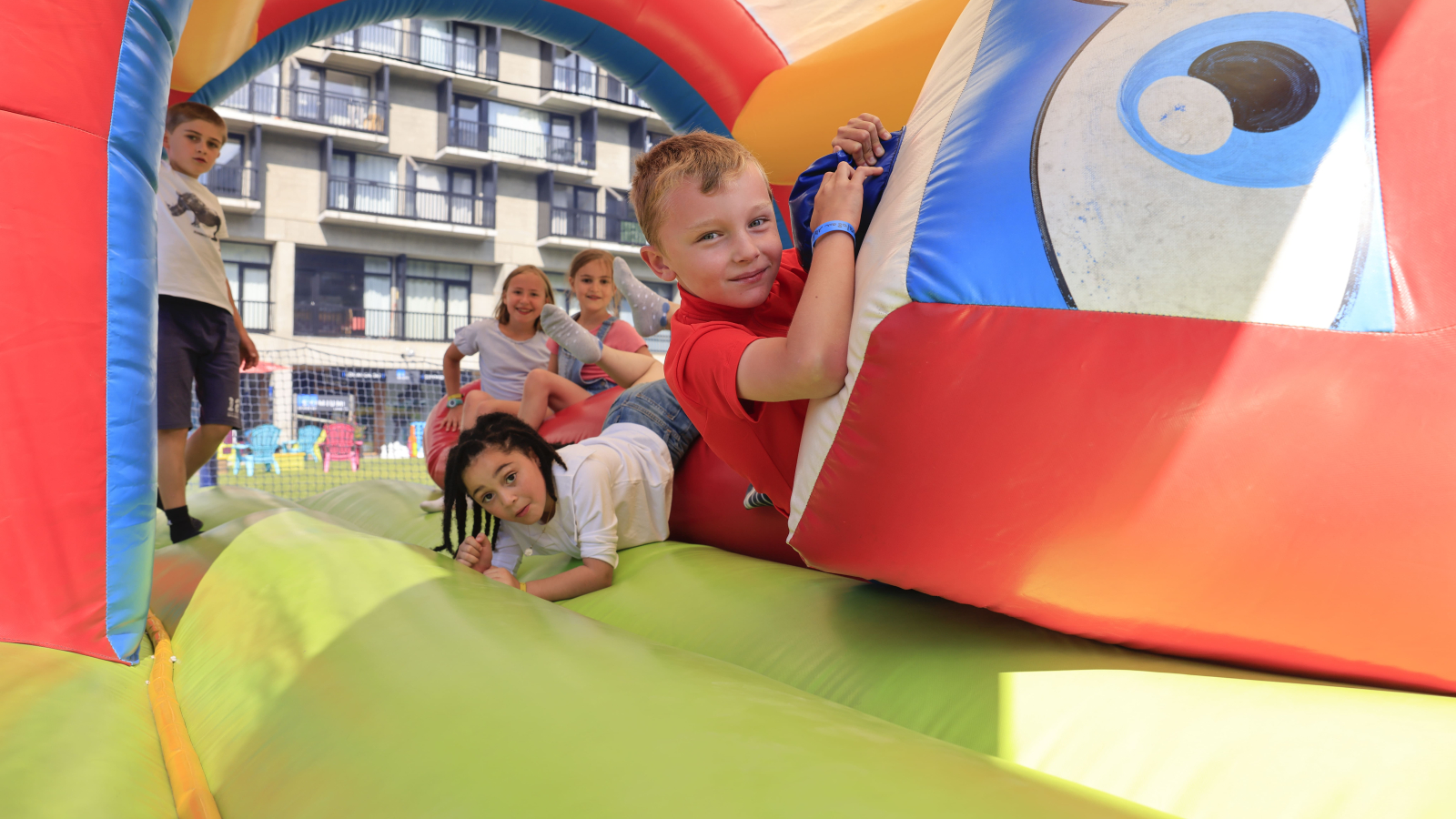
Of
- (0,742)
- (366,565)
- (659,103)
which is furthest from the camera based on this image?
(659,103)

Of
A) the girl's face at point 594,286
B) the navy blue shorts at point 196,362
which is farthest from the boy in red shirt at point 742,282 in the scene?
the girl's face at point 594,286

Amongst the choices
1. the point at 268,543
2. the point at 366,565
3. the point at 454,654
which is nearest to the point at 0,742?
the point at 454,654

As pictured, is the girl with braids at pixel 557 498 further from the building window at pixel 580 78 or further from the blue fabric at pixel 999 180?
the building window at pixel 580 78

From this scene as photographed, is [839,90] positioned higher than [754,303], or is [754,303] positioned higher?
[839,90]

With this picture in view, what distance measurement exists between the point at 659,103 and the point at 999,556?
2754mm

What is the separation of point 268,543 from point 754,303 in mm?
970

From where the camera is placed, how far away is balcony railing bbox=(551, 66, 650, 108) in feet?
50.7

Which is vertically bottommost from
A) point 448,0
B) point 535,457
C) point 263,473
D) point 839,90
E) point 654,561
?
point 263,473

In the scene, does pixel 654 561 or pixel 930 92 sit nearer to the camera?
pixel 930 92

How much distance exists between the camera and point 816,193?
3.50 feet

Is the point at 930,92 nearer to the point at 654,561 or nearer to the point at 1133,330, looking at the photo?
the point at 1133,330

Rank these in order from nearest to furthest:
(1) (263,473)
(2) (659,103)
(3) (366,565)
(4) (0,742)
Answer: (4) (0,742) → (3) (366,565) → (2) (659,103) → (1) (263,473)

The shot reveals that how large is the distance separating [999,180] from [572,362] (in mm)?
2223

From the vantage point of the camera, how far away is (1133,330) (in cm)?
74
